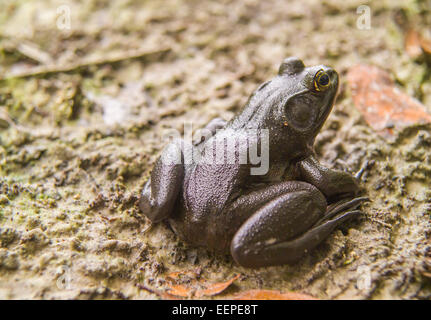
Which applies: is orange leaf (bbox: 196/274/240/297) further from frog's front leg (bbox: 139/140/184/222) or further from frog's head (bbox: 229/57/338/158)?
frog's head (bbox: 229/57/338/158)

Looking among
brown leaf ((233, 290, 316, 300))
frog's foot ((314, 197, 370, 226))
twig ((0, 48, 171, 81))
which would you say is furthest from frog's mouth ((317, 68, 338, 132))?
twig ((0, 48, 171, 81))

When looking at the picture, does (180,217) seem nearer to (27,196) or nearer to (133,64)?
(27,196)

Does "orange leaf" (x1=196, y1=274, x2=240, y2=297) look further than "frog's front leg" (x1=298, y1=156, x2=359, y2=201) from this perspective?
No

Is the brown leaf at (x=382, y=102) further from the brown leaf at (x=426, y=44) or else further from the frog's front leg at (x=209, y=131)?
the frog's front leg at (x=209, y=131)

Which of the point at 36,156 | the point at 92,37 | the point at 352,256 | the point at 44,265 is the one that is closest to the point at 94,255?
the point at 44,265

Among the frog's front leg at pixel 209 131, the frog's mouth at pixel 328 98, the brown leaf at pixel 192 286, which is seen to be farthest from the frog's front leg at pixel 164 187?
the frog's mouth at pixel 328 98

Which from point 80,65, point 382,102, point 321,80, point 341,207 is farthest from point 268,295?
point 80,65
